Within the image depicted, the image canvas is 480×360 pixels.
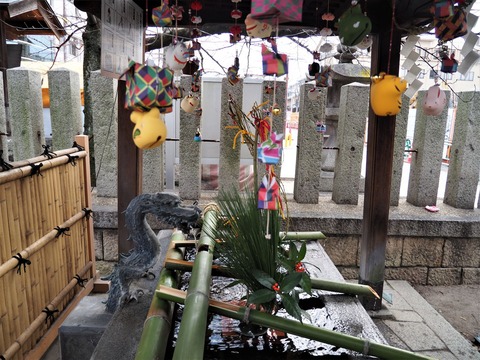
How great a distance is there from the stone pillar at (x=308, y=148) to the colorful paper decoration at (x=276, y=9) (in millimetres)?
2567

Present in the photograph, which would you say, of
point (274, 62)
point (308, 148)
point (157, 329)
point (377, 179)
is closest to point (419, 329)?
point (377, 179)

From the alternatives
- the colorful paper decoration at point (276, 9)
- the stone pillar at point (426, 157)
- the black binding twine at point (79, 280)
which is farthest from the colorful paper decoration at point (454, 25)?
the black binding twine at point (79, 280)

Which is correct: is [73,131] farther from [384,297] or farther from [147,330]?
[384,297]

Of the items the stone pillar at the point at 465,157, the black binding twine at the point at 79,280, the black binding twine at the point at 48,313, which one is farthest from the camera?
the stone pillar at the point at 465,157

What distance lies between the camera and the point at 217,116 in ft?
18.8

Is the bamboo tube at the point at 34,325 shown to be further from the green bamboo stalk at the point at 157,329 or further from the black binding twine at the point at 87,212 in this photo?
the green bamboo stalk at the point at 157,329

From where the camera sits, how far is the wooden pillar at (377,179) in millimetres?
3107

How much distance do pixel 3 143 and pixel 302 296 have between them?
3415 millimetres

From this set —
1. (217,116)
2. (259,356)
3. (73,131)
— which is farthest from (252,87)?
(259,356)

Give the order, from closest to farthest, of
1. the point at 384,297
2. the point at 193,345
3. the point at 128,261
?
the point at 193,345, the point at 128,261, the point at 384,297

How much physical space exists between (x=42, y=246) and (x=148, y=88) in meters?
1.78

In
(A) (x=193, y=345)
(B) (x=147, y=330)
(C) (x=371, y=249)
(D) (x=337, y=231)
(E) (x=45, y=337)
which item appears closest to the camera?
(A) (x=193, y=345)

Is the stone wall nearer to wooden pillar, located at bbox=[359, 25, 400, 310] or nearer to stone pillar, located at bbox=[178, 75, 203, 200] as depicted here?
stone pillar, located at bbox=[178, 75, 203, 200]

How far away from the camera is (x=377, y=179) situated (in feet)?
11.0
